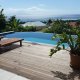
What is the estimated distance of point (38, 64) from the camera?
6281mm

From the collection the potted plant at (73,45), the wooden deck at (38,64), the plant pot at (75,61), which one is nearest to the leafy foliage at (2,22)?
the wooden deck at (38,64)

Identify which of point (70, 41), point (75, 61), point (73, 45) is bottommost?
point (75, 61)

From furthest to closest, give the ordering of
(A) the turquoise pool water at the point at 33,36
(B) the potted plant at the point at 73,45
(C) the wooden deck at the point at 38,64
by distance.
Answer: (A) the turquoise pool water at the point at 33,36
(B) the potted plant at the point at 73,45
(C) the wooden deck at the point at 38,64

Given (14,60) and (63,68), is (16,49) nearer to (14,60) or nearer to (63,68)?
(14,60)

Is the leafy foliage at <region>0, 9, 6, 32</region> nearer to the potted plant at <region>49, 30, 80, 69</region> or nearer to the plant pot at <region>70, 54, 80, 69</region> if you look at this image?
the potted plant at <region>49, 30, 80, 69</region>

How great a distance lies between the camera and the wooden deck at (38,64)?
5.31m

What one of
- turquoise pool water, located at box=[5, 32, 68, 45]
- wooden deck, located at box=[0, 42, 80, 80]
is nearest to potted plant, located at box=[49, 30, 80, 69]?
wooden deck, located at box=[0, 42, 80, 80]

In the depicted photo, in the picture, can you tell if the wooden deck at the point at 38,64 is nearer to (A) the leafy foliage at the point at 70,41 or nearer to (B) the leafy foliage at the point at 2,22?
(A) the leafy foliage at the point at 70,41

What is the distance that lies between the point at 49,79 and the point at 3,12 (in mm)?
14551

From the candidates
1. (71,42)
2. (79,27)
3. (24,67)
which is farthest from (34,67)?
(79,27)

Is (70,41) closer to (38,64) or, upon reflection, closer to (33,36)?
(38,64)

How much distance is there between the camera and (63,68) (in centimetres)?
582

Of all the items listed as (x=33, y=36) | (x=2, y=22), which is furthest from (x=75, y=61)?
(x=2, y=22)

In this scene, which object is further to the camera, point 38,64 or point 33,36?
point 33,36
